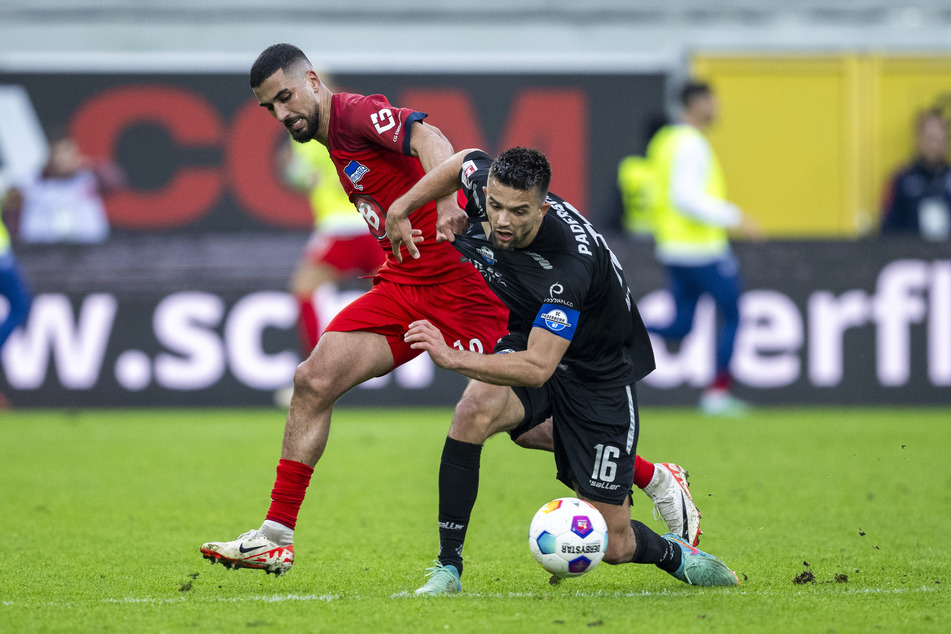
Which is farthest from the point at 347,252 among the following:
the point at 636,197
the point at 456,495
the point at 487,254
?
the point at 456,495

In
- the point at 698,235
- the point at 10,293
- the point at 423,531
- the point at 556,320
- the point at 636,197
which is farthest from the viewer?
the point at 636,197

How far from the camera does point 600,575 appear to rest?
5.14 metres

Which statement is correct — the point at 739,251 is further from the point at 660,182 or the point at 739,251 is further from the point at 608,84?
the point at 608,84

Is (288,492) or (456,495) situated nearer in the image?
(456,495)

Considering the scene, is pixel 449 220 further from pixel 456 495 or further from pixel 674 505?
pixel 674 505

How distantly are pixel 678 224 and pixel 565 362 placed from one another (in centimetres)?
644

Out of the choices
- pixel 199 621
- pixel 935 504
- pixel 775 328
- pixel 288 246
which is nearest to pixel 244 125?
pixel 288 246

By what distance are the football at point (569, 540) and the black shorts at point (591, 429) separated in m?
0.21

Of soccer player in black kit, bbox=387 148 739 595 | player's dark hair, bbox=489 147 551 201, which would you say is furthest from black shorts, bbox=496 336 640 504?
player's dark hair, bbox=489 147 551 201

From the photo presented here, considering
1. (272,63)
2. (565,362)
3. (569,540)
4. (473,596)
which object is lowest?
(473,596)

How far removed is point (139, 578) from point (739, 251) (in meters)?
7.95

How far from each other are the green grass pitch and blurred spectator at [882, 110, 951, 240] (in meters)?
3.77

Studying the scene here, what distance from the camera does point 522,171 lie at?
4.34 meters

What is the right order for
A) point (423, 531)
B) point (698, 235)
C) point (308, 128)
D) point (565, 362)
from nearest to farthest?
point (565, 362)
point (308, 128)
point (423, 531)
point (698, 235)
